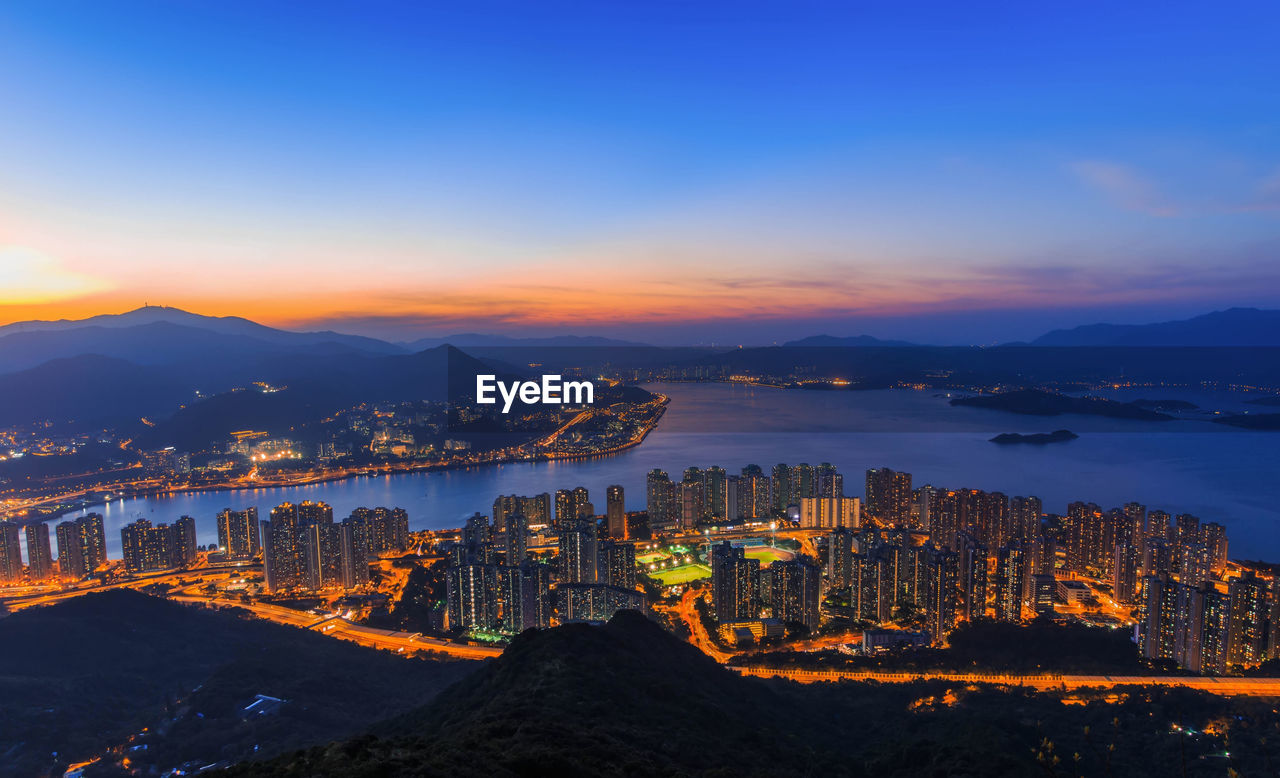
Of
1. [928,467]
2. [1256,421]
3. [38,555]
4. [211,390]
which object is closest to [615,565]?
[38,555]

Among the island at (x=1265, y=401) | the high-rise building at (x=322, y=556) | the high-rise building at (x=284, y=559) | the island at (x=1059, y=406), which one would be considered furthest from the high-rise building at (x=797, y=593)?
the island at (x=1265, y=401)

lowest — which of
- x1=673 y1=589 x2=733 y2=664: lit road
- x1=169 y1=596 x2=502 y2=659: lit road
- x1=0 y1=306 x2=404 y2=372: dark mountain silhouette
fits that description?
x1=169 y1=596 x2=502 y2=659: lit road

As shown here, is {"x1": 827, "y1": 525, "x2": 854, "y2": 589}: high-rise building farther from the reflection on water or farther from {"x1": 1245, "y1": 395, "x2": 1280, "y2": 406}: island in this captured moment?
{"x1": 1245, "y1": 395, "x2": 1280, "y2": 406}: island

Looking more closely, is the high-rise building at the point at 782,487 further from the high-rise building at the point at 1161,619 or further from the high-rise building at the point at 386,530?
the high-rise building at the point at 386,530

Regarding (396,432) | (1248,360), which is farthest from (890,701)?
(1248,360)

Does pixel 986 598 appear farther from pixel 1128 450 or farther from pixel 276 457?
pixel 276 457

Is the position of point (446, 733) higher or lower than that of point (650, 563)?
higher

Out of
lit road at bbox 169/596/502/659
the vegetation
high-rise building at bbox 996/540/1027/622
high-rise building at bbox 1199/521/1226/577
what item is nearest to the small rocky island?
high-rise building at bbox 1199/521/1226/577
